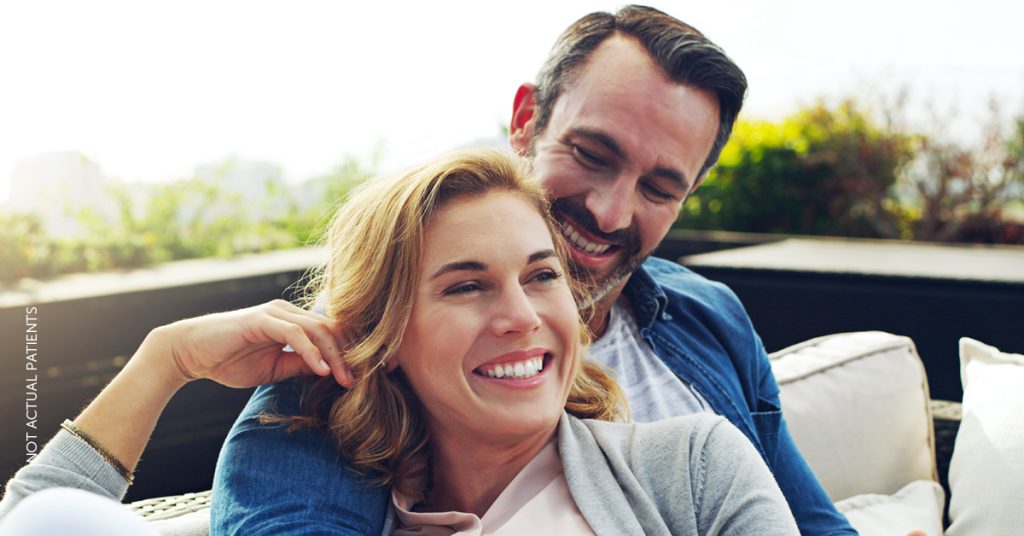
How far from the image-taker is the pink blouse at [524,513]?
136 centimetres

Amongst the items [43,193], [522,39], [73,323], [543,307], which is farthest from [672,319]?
[522,39]

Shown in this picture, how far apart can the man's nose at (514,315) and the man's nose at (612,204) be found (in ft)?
2.12

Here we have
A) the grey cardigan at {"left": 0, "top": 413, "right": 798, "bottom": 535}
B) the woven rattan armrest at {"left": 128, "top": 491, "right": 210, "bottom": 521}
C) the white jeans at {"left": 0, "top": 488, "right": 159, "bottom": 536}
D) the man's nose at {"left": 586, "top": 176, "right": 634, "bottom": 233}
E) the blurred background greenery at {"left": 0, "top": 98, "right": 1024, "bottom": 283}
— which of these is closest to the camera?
the white jeans at {"left": 0, "top": 488, "right": 159, "bottom": 536}

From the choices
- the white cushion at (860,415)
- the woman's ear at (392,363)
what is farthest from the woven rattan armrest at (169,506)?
the white cushion at (860,415)

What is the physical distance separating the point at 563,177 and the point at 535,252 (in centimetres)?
68

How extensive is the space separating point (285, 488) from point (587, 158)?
105cm

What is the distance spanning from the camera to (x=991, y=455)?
84.5 inches

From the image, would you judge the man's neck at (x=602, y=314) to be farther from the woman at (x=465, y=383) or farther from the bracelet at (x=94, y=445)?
the bracelet at (x=94, y=445)

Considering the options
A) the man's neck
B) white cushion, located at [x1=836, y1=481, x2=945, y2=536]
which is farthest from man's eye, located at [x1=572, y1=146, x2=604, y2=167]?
white cushion, located at [x1=836, y1=481, x2=945, y2=536]

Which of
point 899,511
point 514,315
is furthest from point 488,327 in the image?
point 899,511

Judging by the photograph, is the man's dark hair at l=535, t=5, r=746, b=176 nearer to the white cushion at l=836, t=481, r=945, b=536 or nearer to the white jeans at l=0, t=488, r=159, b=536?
the white cushion at l=836, t=481, r=945, b=536

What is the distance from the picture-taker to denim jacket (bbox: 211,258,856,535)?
1355 millimetres

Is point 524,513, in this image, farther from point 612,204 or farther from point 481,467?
point 612,204

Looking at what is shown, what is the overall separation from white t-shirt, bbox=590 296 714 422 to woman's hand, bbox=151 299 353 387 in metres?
0.65
